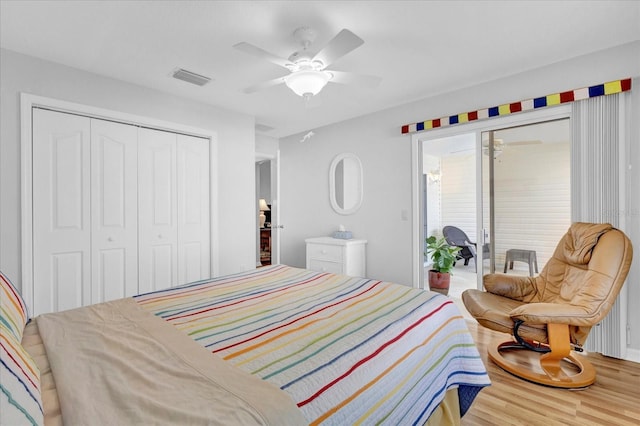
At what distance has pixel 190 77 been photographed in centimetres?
292

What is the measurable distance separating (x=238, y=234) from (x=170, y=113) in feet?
5.26

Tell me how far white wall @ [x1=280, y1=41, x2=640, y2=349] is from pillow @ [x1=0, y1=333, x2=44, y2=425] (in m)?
3.42

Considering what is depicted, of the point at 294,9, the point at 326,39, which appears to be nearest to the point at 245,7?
the point at 294,9

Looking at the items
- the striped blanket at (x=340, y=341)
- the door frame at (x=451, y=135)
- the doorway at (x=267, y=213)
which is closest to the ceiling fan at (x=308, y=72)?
the striped blanket at (x=340, y=341)

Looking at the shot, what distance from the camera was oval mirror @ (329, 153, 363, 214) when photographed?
4258mm

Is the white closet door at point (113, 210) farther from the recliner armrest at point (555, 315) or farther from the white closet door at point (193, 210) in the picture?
the recliner armrest at point (555, 315)

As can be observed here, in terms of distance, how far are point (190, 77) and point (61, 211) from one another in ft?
5.38

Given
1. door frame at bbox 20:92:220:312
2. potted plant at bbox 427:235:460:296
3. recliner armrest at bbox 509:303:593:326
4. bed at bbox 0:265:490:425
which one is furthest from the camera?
potted plant at bbox 427:235:460:296

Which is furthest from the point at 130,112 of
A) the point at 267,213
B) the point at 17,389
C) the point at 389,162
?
the point at 267,213

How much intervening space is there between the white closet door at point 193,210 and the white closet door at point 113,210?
453 millimetres

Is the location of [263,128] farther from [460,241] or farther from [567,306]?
[567,306]

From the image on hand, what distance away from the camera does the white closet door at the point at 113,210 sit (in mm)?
2832

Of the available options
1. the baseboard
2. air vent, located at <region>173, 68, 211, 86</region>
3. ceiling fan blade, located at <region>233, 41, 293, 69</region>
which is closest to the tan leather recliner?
the baseboard

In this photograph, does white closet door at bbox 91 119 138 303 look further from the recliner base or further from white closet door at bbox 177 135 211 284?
the recliner base
